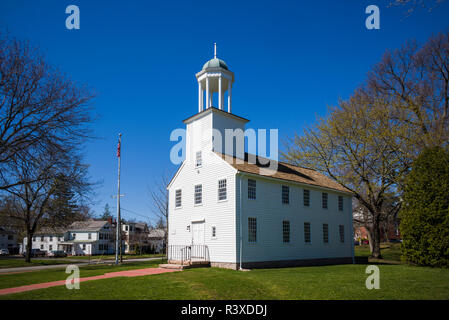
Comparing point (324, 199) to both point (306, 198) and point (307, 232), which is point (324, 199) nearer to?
point (306, 198)

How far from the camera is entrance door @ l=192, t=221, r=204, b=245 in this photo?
878 inches

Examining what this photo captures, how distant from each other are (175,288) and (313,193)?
16.3 metres

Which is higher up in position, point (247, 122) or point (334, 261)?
point (247, 122)

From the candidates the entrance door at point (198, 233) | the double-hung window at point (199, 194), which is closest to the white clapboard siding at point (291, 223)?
the entrance door at point (198, 233)

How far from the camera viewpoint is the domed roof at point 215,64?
997 inches

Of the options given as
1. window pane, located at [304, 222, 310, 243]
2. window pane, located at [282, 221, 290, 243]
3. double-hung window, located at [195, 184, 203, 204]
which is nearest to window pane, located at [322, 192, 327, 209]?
window pane, located at [304, 222, 310, 243]

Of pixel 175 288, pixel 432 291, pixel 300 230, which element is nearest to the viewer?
pixel 432 291

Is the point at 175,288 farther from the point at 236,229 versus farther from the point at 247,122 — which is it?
the point at 247,122

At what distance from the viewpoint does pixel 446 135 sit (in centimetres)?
2795

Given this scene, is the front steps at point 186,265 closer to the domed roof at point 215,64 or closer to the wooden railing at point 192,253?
the wooden railing at point 192,253

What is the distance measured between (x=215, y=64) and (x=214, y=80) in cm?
134

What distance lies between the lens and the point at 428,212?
19656 millimetres

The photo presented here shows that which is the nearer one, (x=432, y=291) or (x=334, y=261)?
(x=432, y=291)
